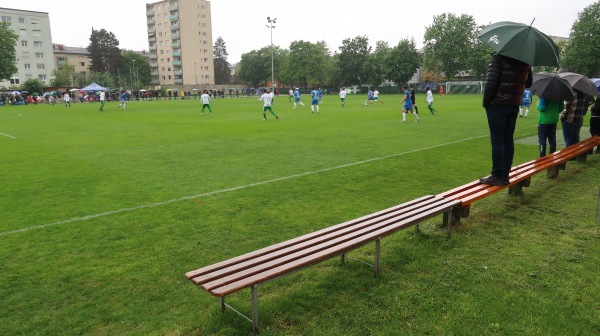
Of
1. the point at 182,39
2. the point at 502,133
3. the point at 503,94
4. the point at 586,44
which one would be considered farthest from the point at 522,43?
the point at 182,39

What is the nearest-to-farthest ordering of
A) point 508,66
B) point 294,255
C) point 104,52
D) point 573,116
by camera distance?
point 294,255
point 508,66
point 573,116
point 104,52

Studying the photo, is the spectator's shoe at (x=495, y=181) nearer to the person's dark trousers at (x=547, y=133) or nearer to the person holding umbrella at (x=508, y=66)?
the person holding umbrella at (x=508, y=66)

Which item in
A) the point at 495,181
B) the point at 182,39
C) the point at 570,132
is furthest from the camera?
the point at 182,39

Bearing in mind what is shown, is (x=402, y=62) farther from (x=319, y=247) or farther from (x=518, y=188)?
A: (x=319, y=247)

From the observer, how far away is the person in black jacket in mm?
5355

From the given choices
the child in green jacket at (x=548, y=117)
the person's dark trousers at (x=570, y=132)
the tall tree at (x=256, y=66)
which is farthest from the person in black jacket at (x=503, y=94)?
the tall tree at (x=256, y=66)

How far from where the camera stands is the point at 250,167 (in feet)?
33.1

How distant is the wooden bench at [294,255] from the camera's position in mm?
3289

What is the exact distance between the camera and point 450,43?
3366 inches

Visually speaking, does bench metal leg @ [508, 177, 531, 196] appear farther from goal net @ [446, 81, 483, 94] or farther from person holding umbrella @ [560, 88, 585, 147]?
goal net @ [446, 81, 483, 94]

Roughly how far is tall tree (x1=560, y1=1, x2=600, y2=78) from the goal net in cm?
1531

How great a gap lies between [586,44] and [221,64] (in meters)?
90.7

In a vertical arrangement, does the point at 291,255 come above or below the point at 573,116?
below

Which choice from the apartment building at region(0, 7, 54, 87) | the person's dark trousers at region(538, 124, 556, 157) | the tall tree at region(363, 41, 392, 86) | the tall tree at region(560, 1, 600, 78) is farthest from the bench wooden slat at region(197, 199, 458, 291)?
the apartment building at region(0, 7, 54, 87)
